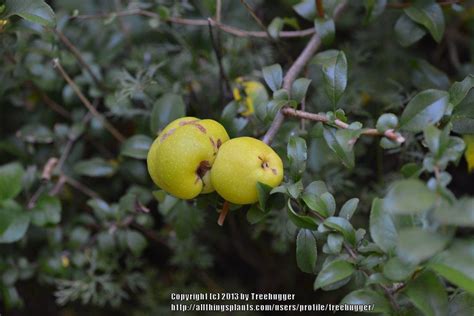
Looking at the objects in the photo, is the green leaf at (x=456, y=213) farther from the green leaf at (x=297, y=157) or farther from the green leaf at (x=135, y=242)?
the green leaf at (x=135, y=242)

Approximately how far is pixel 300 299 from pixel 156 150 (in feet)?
3.02

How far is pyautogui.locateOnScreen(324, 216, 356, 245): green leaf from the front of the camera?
0.71 meters

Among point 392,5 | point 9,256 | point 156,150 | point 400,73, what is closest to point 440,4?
point 392,5

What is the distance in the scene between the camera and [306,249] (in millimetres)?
771

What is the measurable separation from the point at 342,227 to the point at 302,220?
58 millimetres

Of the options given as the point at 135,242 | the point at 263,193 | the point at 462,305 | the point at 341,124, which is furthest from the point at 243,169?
the point at 135,242

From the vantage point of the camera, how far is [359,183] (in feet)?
4.61

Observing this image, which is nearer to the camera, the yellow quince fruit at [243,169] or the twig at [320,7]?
the yellow quince fruit at [243,169]

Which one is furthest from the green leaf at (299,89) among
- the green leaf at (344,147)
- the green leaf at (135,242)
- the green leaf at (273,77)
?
the green leaf at (135,242)

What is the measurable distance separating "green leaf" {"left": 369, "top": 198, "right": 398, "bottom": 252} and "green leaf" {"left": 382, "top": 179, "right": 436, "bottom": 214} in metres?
0.12

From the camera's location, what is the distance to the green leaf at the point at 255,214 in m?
0.77

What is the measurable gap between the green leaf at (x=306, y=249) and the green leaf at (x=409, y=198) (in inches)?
9.1

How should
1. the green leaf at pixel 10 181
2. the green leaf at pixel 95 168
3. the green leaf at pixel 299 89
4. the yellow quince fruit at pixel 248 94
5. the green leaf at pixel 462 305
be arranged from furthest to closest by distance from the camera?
1. the green leaf at pixel 95 168
2. the green leaf at pixel 10 181
3. the yellow quince fruit at pixel 248 94
4. the green leaf at pixel 299 89
5. the green leaf at pixel 462 305

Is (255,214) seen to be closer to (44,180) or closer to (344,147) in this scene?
(344,147)
